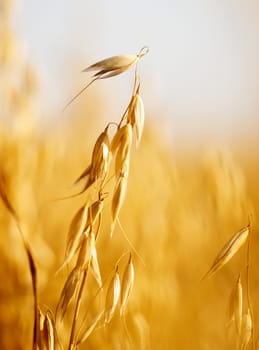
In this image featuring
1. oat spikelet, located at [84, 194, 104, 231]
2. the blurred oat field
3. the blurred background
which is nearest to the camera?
oat spikelet, located at [84, 194, 104, 231]

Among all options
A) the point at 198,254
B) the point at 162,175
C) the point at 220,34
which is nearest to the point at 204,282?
the point at 198,254

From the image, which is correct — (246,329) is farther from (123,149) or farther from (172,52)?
(172,52)

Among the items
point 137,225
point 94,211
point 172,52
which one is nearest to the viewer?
point 94,211

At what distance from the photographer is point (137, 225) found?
29.2 inches

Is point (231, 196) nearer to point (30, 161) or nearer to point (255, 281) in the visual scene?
point (255, 281)

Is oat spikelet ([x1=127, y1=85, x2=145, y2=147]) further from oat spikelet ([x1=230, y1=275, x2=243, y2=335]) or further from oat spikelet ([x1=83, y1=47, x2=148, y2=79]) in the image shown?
oat spikelet ([x1=230, y1=275, x2=243, y2=335])

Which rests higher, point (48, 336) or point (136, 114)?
point (136, 114)

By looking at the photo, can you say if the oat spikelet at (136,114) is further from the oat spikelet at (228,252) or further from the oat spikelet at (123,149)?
the oat spikelet at (228,252)

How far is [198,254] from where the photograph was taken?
2.56 ft

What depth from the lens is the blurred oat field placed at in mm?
Answer: 652

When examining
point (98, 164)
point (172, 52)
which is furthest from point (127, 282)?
point (172, 52)

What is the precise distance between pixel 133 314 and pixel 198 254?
13 centimetres

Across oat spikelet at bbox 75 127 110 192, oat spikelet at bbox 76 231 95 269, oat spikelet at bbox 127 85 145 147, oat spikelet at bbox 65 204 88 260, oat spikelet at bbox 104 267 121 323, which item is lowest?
oat spikelet at bbox 104 267 121 323

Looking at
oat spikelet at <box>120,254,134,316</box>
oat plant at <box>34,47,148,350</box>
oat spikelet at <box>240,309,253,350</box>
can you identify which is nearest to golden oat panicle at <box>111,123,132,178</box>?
oat plant at <box>34,47,148,350</box>
